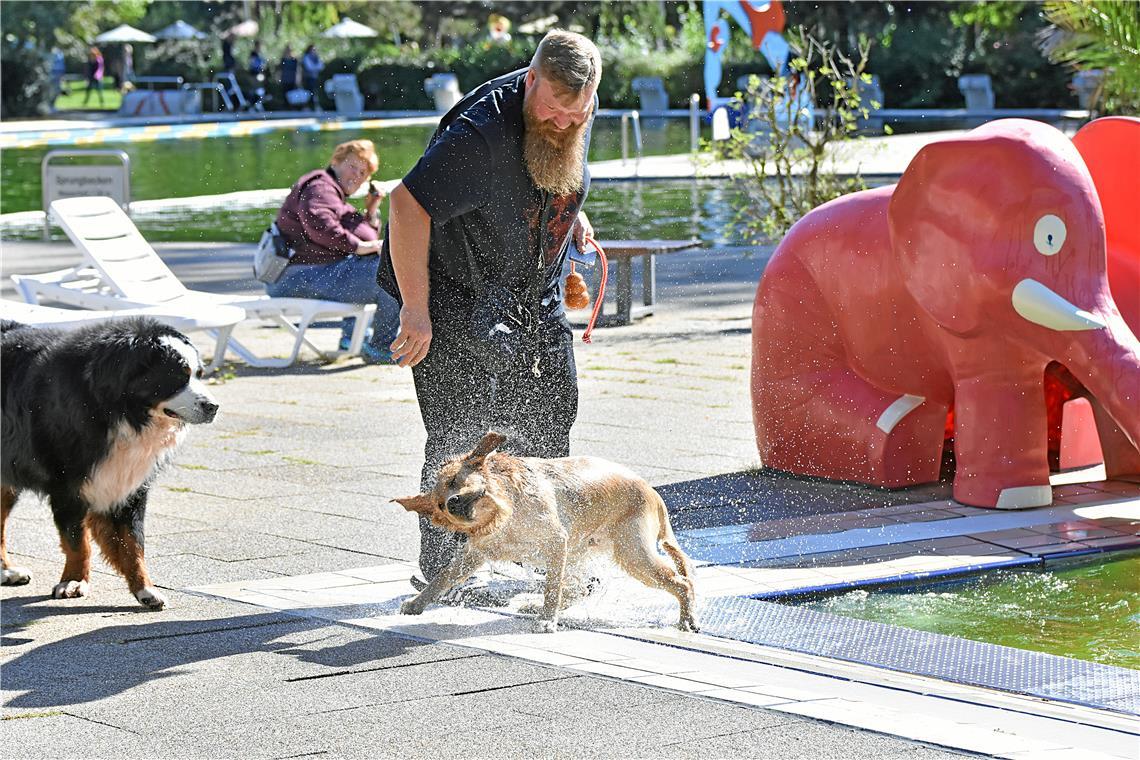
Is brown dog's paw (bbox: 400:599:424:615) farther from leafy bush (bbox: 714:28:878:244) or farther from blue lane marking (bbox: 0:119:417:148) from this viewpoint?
blue lane marking (bbox: 0:119:417:148)

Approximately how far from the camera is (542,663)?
4.91 m

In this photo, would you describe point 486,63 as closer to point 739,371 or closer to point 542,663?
point 739,371

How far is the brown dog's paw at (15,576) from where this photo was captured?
5.96 m

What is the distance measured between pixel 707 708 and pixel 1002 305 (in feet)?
10.6

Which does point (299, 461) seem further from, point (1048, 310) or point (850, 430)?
point (1048, 310)

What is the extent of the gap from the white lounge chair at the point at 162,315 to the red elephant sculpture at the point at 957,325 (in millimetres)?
3630

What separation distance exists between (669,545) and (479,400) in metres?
0.84

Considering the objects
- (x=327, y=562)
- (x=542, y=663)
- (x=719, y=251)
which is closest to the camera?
(x=542, y=663)

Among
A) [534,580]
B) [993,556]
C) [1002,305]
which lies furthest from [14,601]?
[1002,305]

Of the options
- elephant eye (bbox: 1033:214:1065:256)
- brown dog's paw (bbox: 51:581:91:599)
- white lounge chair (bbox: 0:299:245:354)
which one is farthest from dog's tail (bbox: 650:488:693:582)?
white lounge chair (bbox: 0:299:245:354)

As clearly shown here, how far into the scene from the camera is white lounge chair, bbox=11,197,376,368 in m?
10.8

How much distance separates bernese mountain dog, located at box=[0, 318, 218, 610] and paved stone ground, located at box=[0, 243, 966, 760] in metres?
0.30

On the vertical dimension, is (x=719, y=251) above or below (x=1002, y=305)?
below

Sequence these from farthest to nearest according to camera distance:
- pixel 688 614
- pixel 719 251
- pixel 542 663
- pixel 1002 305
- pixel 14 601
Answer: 1. pixel 719 251
2. pixel 1002 305
3. pixel 14 601
4. pixel 688 614
5. pixel 542 663
